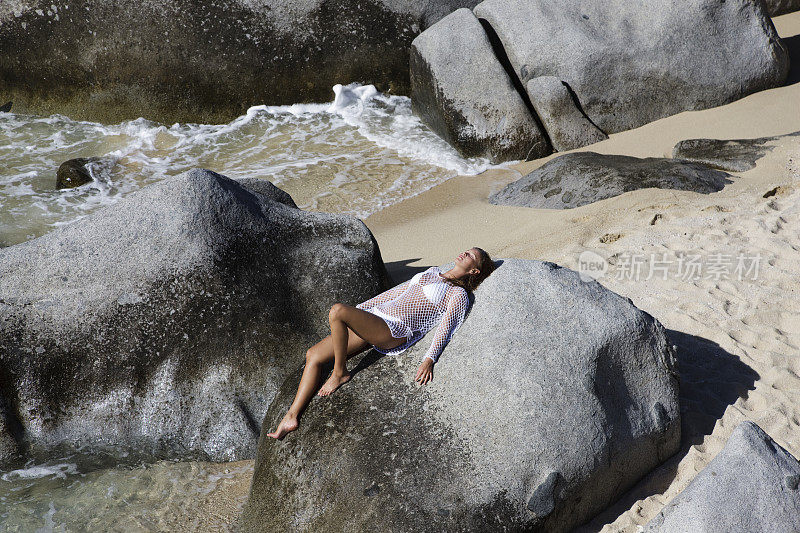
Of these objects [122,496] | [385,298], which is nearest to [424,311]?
[385,298]

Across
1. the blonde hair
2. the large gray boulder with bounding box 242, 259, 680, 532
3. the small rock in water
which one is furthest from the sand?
the small rock in water

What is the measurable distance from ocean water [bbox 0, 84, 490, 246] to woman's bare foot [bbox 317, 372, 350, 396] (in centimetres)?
388

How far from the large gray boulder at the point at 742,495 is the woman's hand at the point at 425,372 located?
112 centimetres

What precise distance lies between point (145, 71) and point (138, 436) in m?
6.65

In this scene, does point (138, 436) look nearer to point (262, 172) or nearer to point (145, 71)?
point (262, 172)

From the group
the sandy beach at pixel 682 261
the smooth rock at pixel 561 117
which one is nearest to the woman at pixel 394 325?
the sandy beach at pixel 682 261

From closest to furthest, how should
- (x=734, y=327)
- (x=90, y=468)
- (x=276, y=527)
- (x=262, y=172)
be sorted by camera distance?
(x=276, y=527) < (x=90, y=468) < (x=734, y=327) < (x=262, y=172)

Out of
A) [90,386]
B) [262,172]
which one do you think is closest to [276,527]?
[90,386]

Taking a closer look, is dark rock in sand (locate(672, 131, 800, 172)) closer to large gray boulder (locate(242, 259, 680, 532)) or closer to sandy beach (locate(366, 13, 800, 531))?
sandy beach (locate(366, 13, 800, 531))

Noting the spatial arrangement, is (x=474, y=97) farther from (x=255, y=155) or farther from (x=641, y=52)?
(x=255, y=155)

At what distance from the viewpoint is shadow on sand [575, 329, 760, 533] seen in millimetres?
3506

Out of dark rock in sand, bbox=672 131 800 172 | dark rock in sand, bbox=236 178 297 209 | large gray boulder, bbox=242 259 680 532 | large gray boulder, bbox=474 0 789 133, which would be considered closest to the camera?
large gray boulder, bbox=242 259 680 532

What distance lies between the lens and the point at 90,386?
401cm

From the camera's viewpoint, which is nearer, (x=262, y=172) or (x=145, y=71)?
(x=262, y=172)
